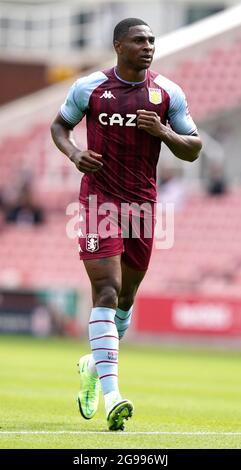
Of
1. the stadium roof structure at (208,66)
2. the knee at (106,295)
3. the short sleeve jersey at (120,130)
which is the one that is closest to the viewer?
the knee at (106,295)

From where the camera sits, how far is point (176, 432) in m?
7.88

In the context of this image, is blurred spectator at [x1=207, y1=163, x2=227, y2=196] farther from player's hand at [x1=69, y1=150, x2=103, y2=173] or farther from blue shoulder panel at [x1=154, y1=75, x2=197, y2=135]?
player's hand at [x1=69, y1=150, x2=103, y2=173]

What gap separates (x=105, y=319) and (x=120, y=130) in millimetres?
1300

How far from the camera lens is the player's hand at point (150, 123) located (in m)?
8.12

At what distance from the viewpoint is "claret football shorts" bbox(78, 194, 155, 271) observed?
8.20 m

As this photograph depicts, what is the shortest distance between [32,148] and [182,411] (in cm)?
2323

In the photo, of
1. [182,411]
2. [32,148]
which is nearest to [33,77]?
[32,148]

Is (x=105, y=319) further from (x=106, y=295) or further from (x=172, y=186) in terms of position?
(x=172, y=186)

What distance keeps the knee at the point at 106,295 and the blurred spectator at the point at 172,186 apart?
70.7 ft

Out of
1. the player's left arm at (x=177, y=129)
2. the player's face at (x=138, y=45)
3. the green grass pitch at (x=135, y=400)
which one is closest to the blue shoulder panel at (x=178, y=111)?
the player's left arm at (x=177, y=129)

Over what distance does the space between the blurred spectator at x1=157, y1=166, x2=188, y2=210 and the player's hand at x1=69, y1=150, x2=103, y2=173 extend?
21427mm

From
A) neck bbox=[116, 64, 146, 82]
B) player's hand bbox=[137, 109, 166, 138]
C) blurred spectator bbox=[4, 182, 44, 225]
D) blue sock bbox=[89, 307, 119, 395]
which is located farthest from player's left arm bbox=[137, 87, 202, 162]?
blurred spectator bbox=[4, 182, 44, 225]

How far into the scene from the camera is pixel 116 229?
27.3 ft

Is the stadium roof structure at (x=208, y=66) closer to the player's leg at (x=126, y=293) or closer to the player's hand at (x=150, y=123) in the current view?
the player's leg at (x=126, y=293)
